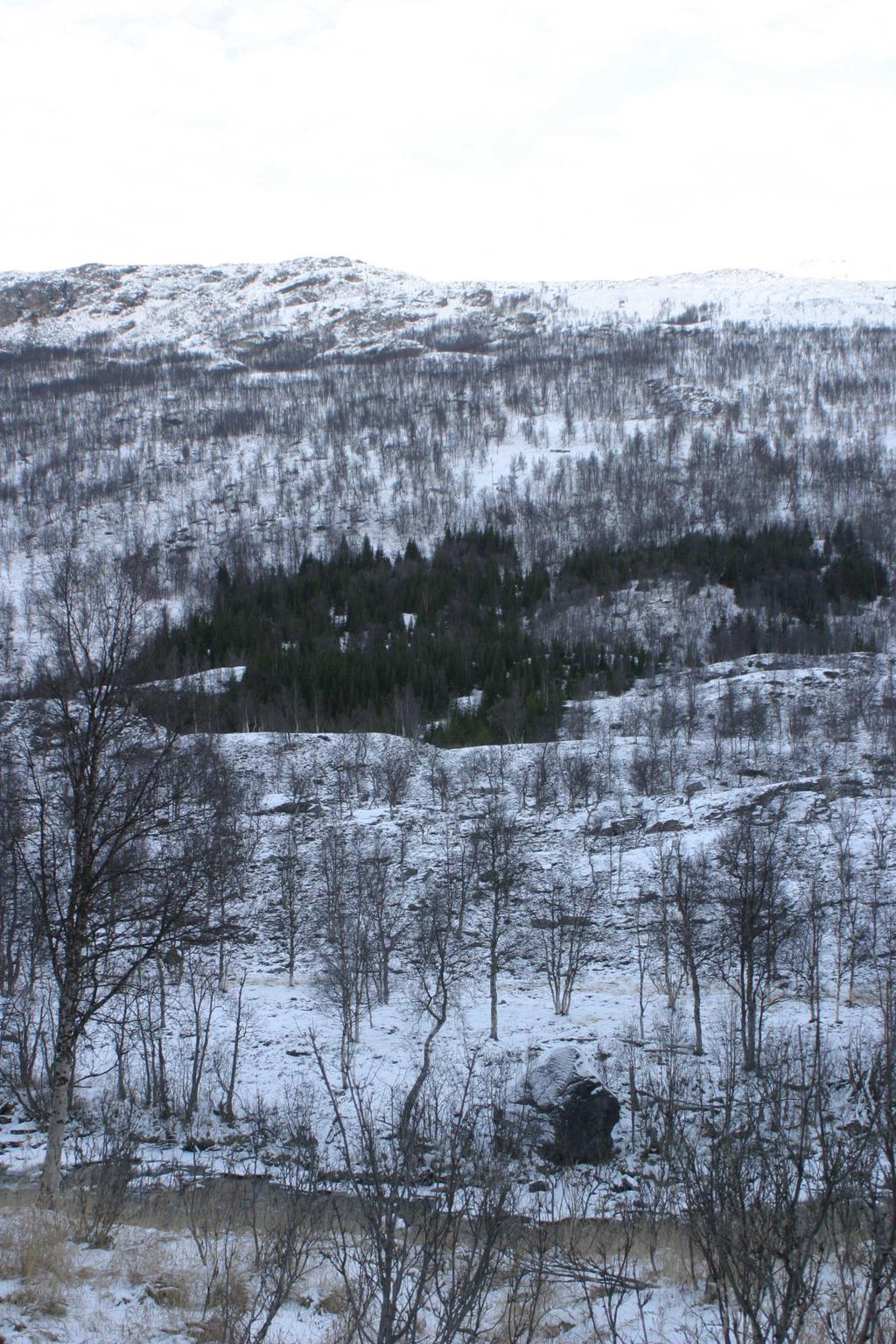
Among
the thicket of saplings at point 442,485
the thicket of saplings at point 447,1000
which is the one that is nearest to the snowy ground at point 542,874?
the thicket of saplings at point 447,1000

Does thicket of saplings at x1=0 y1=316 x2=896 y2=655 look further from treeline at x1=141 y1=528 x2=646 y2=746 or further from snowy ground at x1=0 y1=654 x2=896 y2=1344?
snowy ground at x1=0 y1=654 x2=896 y2=1344

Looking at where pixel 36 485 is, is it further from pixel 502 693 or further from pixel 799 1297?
pixel 799 1297

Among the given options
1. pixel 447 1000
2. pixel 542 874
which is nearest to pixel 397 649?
pixel 542 874

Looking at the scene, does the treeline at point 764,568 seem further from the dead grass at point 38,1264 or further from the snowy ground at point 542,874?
the dead grass at point 38,1264

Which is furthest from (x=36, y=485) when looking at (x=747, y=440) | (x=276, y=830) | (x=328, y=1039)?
(x=328, y=1039)

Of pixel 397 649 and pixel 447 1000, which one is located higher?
pixel 397 649

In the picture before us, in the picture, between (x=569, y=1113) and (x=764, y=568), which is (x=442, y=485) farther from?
(x=569, y=1113)

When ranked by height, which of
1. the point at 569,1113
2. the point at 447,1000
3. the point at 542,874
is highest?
the point at 569,1113
